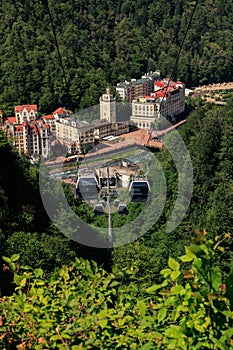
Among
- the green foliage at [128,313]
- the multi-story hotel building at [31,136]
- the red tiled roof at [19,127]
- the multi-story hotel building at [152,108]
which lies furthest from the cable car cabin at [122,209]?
the multi-story hotel building at [152,108]

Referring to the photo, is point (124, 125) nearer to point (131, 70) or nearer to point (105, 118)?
point (105, 118)

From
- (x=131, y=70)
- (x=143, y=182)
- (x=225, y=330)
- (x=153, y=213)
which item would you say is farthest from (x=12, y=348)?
(x=131, y=70)

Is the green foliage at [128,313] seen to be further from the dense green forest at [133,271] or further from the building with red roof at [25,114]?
the building with red roof at [25,114]

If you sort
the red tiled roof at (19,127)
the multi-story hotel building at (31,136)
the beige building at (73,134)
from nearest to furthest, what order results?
1. the beige building at (73,134)
2. the multi-story hotel building at (31,136)
3. the red tiled roof at (19,127)

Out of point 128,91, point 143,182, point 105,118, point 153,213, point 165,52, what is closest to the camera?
point 153,213

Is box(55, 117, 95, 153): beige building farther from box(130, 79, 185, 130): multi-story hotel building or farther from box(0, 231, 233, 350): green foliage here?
box(0, 231, 233, 350): green foliage

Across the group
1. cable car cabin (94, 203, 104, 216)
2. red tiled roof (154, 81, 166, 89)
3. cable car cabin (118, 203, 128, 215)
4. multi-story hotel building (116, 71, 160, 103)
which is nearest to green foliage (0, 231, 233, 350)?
cable car cabin (94, 203, 104, 216)

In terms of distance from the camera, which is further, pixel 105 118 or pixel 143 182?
pixel 105 118
